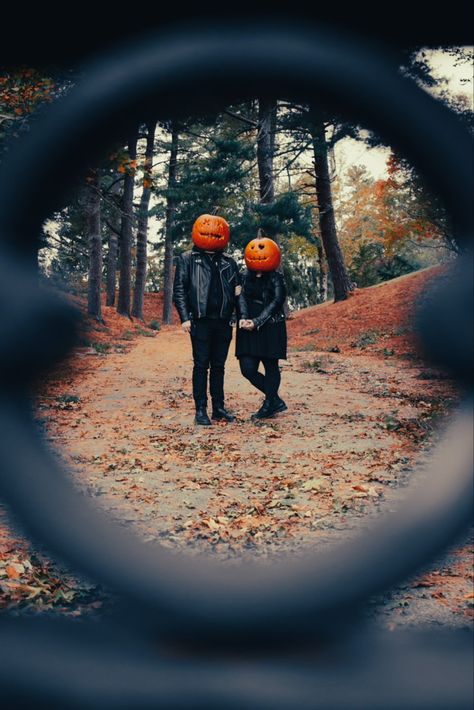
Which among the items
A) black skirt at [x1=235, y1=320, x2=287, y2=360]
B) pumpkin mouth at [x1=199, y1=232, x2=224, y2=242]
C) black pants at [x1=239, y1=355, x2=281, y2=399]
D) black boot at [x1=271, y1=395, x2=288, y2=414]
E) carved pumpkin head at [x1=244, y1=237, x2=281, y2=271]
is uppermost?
carved pumpkin head at [x1=244, y1=237, x2=281, y2=271]

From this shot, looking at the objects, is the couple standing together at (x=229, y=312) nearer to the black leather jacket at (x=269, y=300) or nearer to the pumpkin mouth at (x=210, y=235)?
the black leather jacket at (x=269, y=300)

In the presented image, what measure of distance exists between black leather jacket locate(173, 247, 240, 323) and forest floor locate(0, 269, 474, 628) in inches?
36.2

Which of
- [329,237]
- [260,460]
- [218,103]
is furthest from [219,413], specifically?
[329,237]

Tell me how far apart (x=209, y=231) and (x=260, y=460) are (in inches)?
67.2

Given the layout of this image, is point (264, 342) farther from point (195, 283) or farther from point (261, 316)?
point (195, 283)

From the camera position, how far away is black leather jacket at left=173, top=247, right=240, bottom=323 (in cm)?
502

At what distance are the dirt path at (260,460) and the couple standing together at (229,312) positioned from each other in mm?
426

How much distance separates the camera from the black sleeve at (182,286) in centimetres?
A: 503

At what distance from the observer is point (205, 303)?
16.6 ft

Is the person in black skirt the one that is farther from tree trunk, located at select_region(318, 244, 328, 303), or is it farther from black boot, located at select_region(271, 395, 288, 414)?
tree trunk, located at select_region(318, 244, 328, 303)

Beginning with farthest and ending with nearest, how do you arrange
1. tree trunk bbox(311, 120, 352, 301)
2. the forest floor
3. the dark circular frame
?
tree trunk bbox(311, 120, 352, 301) < the forest floor < the dark circular frame

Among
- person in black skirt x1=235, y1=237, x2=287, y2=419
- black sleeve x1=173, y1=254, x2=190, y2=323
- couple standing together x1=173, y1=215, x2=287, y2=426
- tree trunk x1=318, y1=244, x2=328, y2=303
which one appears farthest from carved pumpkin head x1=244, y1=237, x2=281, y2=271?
tree trunk x1=318, y1=244, x2=328, y2=303

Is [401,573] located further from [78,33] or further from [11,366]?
[78,33]

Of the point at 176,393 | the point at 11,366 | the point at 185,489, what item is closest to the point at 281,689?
the point at 11,366
